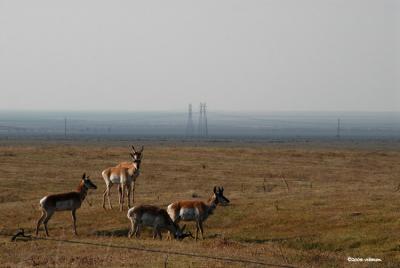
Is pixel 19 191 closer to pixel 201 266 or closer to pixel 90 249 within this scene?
pixel 90 249

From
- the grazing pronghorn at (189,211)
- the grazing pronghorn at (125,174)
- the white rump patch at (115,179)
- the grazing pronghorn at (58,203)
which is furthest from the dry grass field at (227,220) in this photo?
the white rump patch at (115,179)

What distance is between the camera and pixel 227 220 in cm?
2861

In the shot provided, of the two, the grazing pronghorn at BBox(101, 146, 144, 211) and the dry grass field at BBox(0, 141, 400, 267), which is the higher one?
the grazing pronghorn at BBox(101, 146, 144, 211)

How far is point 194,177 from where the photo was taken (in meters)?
51.7

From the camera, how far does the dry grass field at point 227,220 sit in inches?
740

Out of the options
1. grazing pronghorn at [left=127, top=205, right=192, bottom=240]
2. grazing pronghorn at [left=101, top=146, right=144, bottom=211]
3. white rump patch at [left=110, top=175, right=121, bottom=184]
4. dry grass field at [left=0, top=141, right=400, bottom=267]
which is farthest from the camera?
white rump patch at [left=110, top=175, right=121, bottom=184]

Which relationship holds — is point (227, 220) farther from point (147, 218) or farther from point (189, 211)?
point (147, 218)

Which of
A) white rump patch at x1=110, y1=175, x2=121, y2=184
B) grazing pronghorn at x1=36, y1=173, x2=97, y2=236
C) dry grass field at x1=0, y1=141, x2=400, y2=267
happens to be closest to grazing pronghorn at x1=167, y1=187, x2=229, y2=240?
dry grass field at x1=0, y1=141, x2=400, y2=267

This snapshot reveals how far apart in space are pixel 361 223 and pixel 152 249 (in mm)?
10546

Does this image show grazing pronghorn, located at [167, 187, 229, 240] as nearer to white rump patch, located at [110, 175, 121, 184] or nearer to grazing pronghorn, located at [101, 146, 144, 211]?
grazing pronghorn, located at [101, 146, 144, 211]

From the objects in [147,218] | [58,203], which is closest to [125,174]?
[58,203]

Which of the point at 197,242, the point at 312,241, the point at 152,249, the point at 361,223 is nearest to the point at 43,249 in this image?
the point at 152,249

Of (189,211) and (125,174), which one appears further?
(125,174)

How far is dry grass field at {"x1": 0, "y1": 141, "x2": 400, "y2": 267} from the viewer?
1880cm
